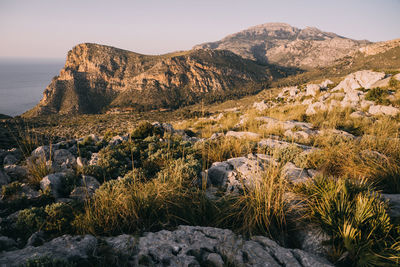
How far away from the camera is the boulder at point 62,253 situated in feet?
5.84

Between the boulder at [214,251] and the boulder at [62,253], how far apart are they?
0.55 metres

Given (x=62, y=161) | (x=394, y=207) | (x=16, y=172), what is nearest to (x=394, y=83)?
(x=394, y=207)

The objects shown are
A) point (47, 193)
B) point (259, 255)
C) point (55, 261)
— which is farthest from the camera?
point (47, 193)

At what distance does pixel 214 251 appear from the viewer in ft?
6.83

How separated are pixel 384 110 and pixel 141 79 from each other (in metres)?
159

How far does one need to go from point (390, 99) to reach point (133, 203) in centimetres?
1488

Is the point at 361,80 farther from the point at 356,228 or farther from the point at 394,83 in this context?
the point at 356,228

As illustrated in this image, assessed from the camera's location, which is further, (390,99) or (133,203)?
(390,99)

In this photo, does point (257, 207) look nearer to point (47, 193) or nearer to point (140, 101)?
point (47, 193)

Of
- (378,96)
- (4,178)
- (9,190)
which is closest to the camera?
(9,190)

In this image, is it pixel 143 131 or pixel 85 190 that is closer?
pixel 85 190

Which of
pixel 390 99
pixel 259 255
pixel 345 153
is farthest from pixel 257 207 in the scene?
pixel 390 99

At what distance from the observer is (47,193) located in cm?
363

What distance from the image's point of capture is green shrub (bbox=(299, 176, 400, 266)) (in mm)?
1848
